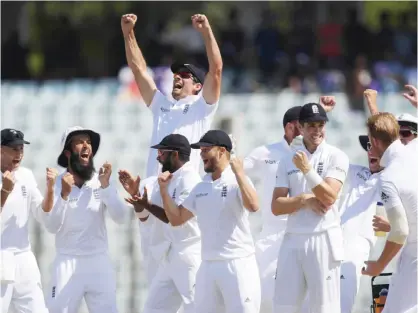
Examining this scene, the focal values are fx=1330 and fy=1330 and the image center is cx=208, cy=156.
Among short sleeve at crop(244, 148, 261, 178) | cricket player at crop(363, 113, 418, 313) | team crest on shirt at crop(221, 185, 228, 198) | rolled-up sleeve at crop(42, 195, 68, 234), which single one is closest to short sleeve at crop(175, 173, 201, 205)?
team crest on shirt at crop(221, 185, 228, 198)

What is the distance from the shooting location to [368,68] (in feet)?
65.4

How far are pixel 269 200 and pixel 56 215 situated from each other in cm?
174

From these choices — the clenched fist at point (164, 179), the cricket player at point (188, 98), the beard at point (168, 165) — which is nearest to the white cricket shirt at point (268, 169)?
the cricket player at point (188, 98)

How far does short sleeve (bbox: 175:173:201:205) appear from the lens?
407 inches

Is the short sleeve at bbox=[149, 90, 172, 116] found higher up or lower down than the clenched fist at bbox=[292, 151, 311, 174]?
higher up

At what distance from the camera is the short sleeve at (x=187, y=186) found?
10328 millimetres

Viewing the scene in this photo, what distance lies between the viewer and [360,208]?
10688mm

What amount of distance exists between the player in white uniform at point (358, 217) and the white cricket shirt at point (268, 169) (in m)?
0.56

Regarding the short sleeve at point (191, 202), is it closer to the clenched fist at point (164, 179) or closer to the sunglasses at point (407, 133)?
the clenched fist at point (164, 179)

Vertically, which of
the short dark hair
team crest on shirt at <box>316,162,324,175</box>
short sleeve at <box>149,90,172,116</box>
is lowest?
team crest on shirt at <box>316,162,324,175</box>

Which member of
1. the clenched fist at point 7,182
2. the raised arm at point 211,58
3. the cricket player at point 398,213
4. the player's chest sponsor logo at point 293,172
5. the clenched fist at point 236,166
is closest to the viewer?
the cricket player at point 398,213

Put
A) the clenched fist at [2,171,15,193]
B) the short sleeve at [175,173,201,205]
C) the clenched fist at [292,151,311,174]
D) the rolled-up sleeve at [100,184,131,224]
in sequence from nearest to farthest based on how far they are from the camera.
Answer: the clenched fist at [292,151,311,174], the clenched fist at [2,171,15,193], the short sleeve at [175,173,201,205], the rolled-up sleeve at [100,184,131,224]

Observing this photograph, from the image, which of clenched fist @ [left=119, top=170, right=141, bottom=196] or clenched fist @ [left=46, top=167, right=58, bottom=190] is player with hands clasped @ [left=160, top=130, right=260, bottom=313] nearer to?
clenched fist @ [left=119, top=170, right=141, bottom=196]

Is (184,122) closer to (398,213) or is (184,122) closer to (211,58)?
(211,58)
